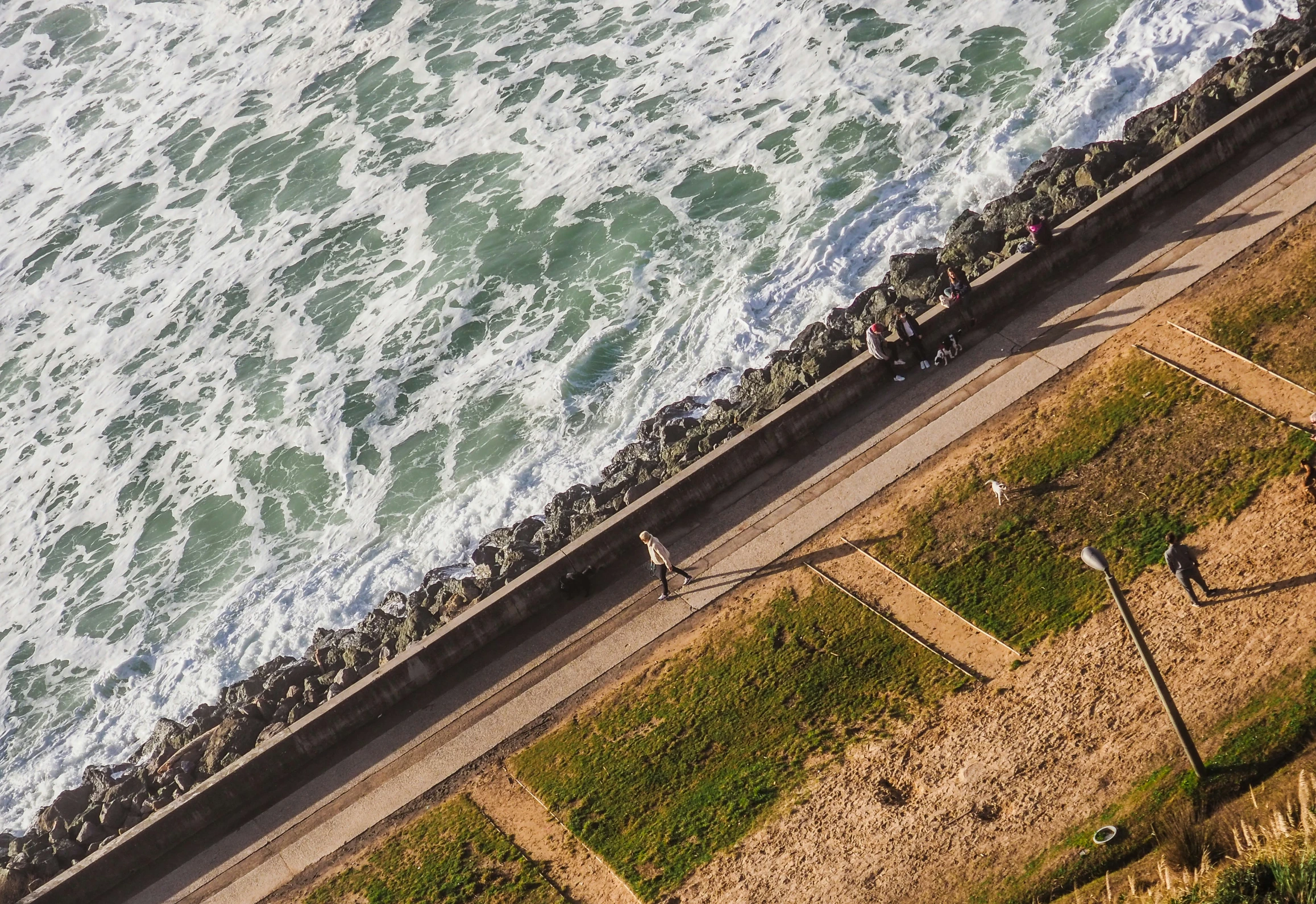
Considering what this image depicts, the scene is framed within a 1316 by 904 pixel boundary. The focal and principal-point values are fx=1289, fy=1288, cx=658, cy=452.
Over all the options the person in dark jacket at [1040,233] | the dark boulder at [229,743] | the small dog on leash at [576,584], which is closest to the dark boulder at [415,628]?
the small dog on leash at [576,584]

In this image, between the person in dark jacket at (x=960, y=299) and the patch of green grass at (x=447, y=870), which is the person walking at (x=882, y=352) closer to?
the person in dark jacket at (x=960, y=299)

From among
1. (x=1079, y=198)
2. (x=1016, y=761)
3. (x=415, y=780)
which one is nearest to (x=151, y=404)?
(x=415, y=780)

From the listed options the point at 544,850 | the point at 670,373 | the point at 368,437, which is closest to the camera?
the point at 544,850

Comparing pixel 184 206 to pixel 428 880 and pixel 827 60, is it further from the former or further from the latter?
pixel 428 880

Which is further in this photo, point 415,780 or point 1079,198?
point 1079,198

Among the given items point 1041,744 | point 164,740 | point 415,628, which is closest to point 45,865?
point 164,740

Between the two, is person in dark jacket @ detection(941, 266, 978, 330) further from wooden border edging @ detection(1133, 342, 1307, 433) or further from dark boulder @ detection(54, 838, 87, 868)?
dark boulder @ detection(54, 838, 87, 868)
